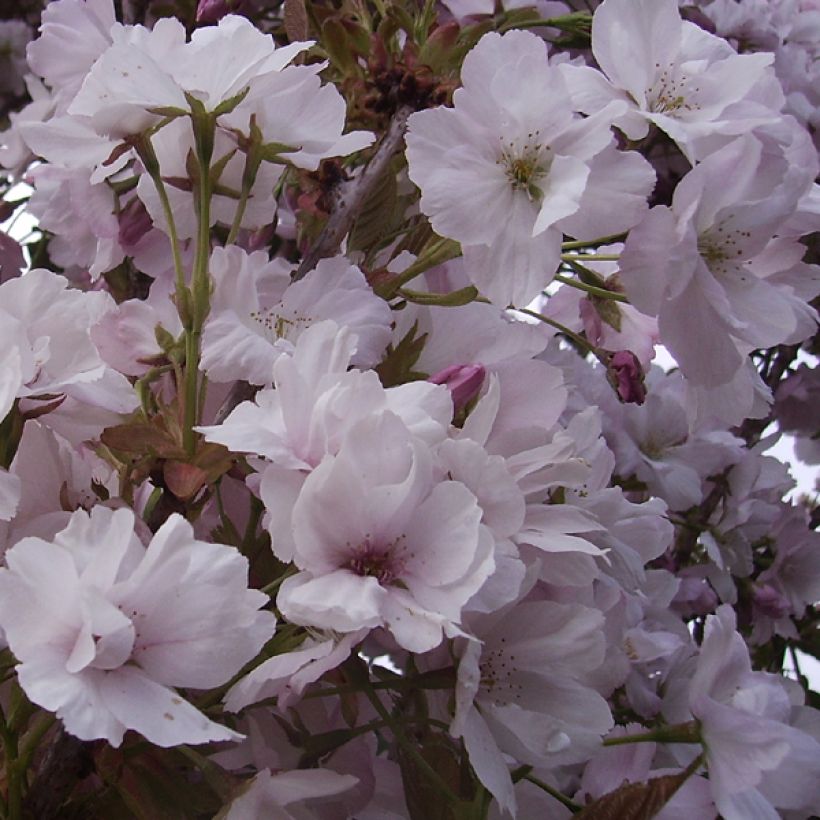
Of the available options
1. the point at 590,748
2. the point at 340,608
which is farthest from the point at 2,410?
the point at 590,748

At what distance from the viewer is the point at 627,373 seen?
53cm

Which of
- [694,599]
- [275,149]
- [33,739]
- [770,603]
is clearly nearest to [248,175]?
[275,149]

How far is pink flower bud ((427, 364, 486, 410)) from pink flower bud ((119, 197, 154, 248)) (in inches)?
7.3

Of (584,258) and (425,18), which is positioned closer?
(584,258)

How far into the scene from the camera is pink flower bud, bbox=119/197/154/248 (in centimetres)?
51

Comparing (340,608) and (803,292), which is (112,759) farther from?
(803,292)

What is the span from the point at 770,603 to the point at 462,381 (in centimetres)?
65

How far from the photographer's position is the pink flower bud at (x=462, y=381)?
0.40 metres

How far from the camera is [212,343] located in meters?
0.39

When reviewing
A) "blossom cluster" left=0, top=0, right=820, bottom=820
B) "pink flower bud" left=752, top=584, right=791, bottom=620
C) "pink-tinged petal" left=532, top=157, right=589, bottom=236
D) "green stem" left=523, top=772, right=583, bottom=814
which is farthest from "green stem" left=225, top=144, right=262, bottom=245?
"pink flower bud" left=752, top=584, right=791, bottom=620

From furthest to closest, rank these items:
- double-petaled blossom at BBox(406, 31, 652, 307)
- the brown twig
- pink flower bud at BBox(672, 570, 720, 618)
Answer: pink flower bud at BBox(672, 570, 720, 618), the brown twig, double-petaled blossom at BBox(406, 31, 652, 307)

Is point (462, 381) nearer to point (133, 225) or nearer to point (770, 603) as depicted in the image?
point (133, 225)

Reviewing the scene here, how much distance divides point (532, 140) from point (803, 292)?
0.49 ft

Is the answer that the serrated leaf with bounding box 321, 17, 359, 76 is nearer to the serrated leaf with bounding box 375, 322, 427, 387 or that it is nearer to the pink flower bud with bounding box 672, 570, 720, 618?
the serrated leaf with bounding box 375, 322, 427, 387
